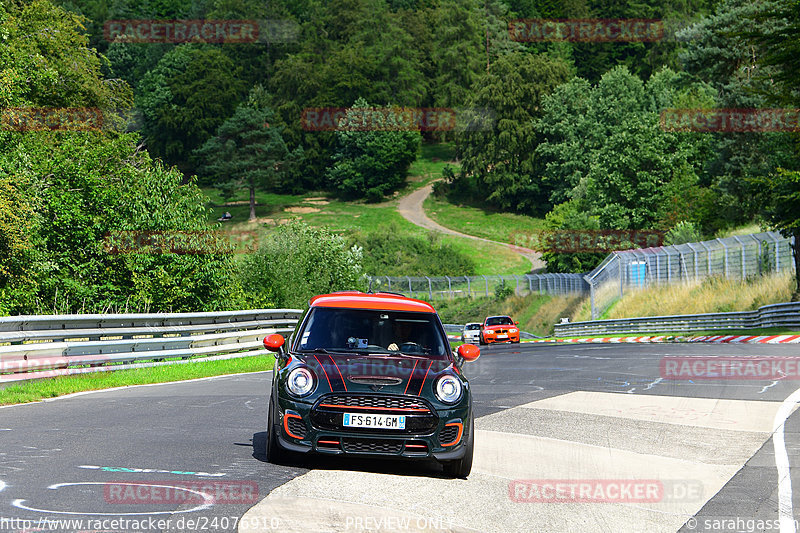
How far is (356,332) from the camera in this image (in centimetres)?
943

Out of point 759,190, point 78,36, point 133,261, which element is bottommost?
point 133,261

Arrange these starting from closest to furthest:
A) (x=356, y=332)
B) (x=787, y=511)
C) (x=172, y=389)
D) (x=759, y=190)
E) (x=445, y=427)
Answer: (x=787, y=511) → (x=445, y=427) → (x=356, y=332) → (x=172, y=389) → (x=759, y=190)

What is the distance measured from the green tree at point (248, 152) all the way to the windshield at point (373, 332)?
11101 centimetres

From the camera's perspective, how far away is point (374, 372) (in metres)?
8.42

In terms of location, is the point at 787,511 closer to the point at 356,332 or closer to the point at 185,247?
the point at 356,332

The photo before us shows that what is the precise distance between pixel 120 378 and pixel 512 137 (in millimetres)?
99542

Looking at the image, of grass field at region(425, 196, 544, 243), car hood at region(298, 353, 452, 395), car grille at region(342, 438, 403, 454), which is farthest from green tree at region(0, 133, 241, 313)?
grass field at region(425, 196, 544, 243)

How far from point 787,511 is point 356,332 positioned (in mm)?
4076

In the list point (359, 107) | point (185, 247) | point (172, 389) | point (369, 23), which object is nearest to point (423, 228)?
point (359, 107)

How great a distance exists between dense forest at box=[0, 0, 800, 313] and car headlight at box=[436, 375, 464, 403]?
17868 mm

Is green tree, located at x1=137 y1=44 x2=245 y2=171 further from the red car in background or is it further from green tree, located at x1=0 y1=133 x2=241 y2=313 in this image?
green tree, located at x1=0 y1=133 x2=241 y2=313

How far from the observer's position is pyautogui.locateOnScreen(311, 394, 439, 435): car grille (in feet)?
26.6
